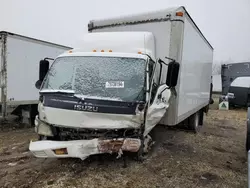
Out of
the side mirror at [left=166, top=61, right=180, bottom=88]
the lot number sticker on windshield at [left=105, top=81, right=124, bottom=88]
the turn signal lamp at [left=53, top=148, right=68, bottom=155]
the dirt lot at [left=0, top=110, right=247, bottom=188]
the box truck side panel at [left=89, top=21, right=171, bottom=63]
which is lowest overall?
the dirt lot at [left=0, top=110, right=247, bottom=188]

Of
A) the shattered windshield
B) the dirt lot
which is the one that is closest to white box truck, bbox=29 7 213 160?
the shattered windshield

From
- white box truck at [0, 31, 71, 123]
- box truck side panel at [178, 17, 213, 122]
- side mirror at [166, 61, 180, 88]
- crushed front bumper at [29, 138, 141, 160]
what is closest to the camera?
crushed front bumper at [29, 138, 141, 160]

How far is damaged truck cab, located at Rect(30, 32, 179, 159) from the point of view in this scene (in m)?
4.52

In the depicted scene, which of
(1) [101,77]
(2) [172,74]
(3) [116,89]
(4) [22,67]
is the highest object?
(4) [22,67]

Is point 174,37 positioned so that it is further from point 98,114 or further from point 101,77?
point 98,114

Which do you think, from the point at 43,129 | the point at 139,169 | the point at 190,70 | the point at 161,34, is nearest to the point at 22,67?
the point at 43,129

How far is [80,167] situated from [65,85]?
1540 mm

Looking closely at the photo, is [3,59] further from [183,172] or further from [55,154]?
[183,172]

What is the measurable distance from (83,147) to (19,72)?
5.47 m

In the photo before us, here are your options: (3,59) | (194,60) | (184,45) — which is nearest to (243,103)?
(194,60)

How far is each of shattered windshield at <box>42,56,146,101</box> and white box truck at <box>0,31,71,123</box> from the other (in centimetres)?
371

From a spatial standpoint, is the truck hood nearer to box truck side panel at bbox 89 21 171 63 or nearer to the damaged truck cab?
the damaged truck cab

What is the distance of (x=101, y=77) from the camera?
502 centimetres

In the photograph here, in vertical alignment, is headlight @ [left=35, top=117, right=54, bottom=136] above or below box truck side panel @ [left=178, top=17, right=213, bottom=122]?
below
